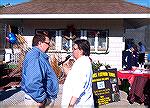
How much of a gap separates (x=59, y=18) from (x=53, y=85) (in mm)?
10278

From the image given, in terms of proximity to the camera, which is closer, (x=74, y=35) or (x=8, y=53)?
Answer: (x=74, y=35)

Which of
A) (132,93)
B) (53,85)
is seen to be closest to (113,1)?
(132,93)

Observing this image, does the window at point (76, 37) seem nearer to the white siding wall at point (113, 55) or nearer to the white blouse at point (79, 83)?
the white siding wall at point (113, 55)

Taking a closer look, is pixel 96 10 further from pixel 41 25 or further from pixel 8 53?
pixel 8 53

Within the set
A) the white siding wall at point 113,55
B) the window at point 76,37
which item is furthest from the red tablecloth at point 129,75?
the window at point 76,37

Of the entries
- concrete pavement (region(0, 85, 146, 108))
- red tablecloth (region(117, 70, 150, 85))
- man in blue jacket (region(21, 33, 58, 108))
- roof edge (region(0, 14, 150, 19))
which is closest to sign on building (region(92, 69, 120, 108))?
concrete pavement (region(0, 85, 146, 108))

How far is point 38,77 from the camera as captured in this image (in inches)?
184

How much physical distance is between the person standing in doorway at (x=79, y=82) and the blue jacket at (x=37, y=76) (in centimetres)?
36

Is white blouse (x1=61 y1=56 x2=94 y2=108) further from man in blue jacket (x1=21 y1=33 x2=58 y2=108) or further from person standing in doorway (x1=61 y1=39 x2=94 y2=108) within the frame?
man in blue jacket (x1=21 y1=33 x2=58 y2=108)

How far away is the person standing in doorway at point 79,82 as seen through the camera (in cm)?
447

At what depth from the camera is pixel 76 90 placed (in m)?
4.46

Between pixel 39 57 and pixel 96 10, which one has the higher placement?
pixel 96 10

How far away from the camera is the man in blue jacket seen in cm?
Answer: 467

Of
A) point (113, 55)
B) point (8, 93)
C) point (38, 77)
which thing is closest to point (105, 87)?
point (8, 93)
